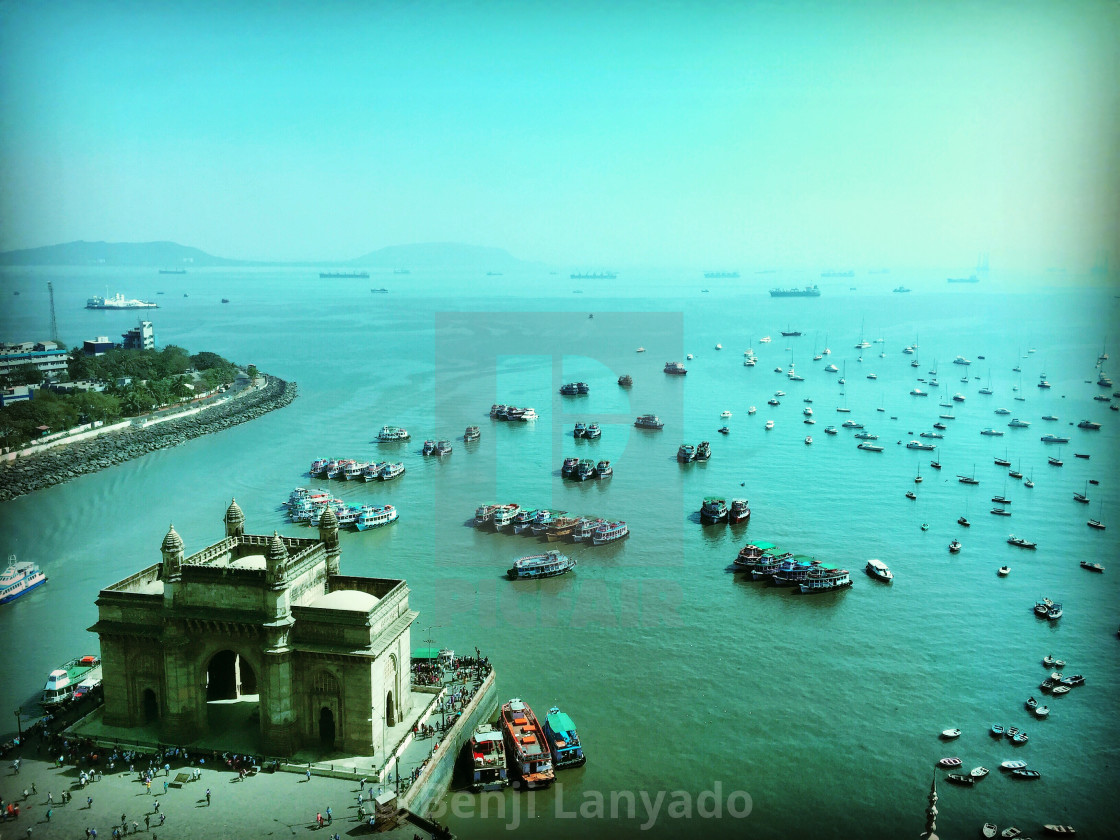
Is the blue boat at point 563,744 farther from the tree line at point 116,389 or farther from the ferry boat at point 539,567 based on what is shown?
the tree line at point 116,389

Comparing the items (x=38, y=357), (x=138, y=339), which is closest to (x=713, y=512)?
(x=38, y=357)

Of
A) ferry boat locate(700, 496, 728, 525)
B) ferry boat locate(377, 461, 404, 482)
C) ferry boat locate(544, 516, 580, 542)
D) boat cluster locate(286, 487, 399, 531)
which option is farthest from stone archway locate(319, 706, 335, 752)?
ferry boat locate(377, 461, 404, 482)

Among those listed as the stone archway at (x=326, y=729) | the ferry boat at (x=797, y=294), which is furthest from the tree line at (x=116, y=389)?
the ferry boat at (x=797, y=294)

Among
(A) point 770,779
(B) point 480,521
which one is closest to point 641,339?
(B) point 480,521

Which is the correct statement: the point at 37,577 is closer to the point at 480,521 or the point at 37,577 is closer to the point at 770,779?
the point at 480,521

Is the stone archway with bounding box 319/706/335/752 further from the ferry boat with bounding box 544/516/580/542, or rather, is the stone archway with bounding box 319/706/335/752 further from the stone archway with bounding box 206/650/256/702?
the ferry boat with bounding box 544/516/580/542
